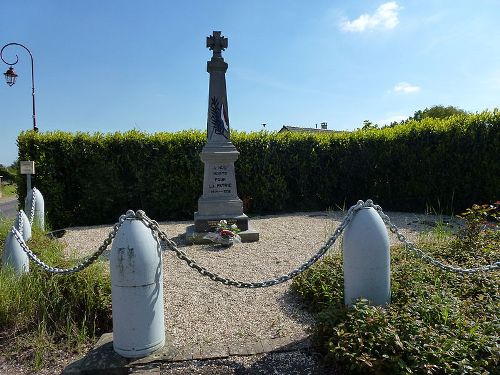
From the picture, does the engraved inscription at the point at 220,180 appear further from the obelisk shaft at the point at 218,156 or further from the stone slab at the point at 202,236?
the stone slab at the point at 202,236

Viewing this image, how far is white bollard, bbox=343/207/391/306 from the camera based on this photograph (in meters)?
2.81

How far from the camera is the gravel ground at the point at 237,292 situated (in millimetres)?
3258

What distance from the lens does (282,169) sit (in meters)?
10.8

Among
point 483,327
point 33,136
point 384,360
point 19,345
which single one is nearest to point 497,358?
point 483,327

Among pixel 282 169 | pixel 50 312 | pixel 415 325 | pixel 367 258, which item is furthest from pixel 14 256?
pixel 282 169

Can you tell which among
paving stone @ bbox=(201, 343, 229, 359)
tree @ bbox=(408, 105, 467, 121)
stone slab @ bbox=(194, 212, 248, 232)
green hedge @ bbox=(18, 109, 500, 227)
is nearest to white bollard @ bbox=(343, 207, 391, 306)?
paving stone @ bbox=(201, 343, 229, 359)

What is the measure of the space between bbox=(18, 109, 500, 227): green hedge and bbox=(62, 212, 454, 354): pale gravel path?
2147 mm

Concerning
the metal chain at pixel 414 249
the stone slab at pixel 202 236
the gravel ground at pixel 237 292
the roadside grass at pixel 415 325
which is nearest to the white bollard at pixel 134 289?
the gravel ground at pixel 237 292

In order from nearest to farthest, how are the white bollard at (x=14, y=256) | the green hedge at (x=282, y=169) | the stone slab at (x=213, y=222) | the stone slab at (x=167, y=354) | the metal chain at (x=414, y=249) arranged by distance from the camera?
1. the stone slab at (x=167, y=354)
2. the metal chain at (x=414, y=249)
3. the white bollard at (x=14, y=256)
4. the stone slab at (x=213, y=222)
5. the green hedge at (x=282, y=169)

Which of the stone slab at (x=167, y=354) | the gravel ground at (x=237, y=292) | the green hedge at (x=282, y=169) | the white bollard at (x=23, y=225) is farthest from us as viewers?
the green hedge at (x=282, y=169)

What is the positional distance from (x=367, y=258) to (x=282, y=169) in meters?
8.04

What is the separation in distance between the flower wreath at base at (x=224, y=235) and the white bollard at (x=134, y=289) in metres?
3.67

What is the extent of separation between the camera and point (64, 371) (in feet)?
8.79

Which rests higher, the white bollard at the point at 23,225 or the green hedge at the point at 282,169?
the green hedge at the point at 282,169
